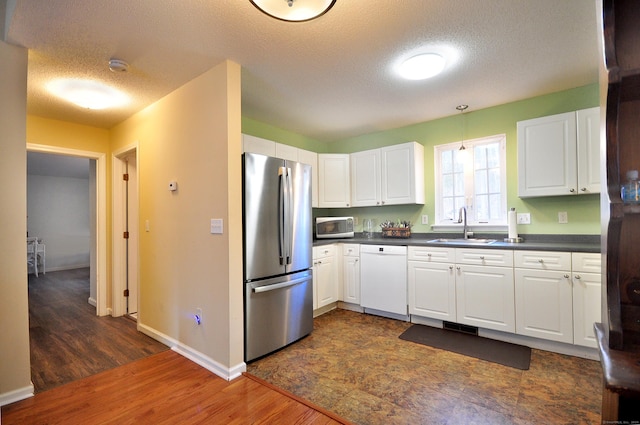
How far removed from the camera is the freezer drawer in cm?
249

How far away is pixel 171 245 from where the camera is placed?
282cm

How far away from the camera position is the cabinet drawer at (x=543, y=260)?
250 cm

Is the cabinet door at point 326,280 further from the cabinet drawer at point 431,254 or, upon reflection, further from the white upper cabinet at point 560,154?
the white upper cabinet at point 560,154

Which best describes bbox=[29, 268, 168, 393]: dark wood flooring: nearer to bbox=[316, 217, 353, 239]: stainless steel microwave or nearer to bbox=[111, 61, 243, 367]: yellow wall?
bbox=[111, 61, 243, 367]: yellow wall

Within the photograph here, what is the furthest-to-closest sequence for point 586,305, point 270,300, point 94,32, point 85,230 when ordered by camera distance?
point 85,230
point 270,300
point 586,305
point 94,32

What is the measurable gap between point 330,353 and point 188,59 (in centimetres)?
267

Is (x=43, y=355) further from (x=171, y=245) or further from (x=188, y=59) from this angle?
(x=188, y=59)

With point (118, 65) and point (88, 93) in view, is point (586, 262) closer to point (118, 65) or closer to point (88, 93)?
point (118, 65)

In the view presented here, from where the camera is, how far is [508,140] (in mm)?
3311

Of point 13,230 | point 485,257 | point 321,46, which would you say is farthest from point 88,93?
point 485,257

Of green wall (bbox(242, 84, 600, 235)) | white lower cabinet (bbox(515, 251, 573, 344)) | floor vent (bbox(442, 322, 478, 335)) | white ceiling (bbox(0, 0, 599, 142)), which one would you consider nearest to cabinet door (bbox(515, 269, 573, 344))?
white lower cabinet (bbox(515, 251, 573, 344))

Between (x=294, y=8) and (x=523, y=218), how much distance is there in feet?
9.96

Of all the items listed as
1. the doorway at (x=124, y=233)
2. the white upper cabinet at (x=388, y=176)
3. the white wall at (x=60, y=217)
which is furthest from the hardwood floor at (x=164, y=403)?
the white wall at (x=60, y=217)

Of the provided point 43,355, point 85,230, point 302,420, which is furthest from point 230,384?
point 85,230
